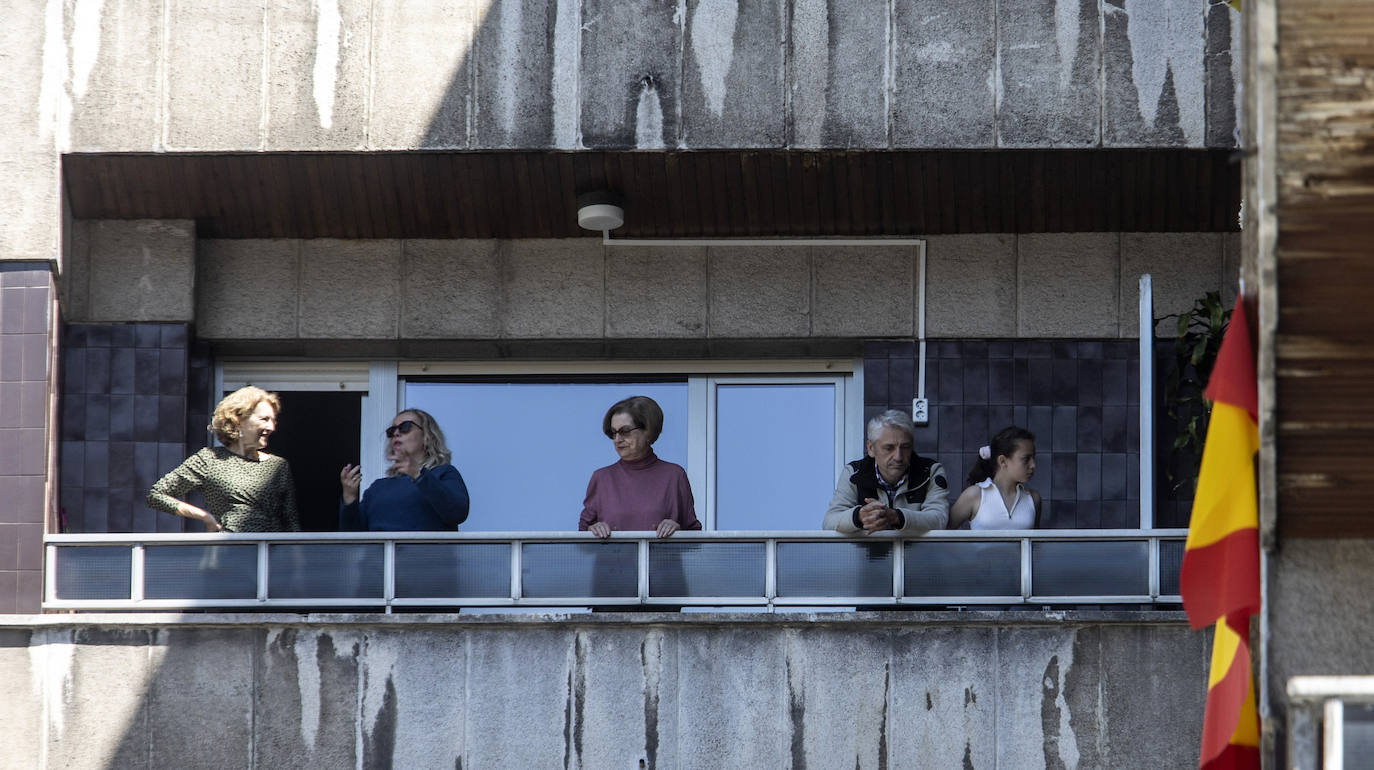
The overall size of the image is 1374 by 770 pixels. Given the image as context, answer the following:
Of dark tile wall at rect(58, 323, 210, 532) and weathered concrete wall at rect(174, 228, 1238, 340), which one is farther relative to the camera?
weathered concrete wall at rect(174, 228, 1238, 340)

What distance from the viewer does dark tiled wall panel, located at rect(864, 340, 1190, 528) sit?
1159 centimetres

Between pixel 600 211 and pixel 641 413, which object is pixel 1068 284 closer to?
pixel 600 211

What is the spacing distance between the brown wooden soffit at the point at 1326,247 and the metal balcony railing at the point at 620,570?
224 cm

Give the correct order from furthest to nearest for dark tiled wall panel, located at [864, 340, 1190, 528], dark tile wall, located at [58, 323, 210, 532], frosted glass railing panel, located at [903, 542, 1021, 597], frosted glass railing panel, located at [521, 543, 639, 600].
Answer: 1. dark tiled wall panel, located at [864, 340, 1190, 528]
2. dark tile wall, located at [58, 323, 210, 532]
3. frosted glass railing panel, located at [521, 543, 639, 600]
4. frosted glass railing panel, located at [903, 542, 1021, 597]

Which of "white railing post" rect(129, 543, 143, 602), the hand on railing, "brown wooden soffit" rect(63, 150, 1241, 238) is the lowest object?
"white railing post" rect(129, 543, 143, 602)

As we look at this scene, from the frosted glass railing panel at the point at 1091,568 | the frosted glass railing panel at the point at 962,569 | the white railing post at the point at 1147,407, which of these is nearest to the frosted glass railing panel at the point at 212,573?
the frosted glass railing panel at the point at 962,569

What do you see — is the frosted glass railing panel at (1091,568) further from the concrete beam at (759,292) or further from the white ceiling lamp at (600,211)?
the white ceiling lamp at (600,211)

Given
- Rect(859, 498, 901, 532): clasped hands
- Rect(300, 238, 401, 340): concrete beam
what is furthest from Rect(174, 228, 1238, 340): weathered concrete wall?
Rect(859, 498, 901, 532): clasped hands

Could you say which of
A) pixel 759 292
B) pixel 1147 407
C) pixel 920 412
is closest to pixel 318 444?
pixel 759 292

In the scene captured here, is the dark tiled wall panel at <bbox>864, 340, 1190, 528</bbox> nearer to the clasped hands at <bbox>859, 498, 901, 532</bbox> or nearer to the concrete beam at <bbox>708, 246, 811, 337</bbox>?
the concrete beam at <bbox>708, 246, 811, 337</bbox>

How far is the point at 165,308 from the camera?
11797mm

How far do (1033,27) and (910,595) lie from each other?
3068 millimetres

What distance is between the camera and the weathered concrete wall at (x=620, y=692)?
392 inches

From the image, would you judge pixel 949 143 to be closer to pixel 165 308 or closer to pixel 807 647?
pixel 807 647
